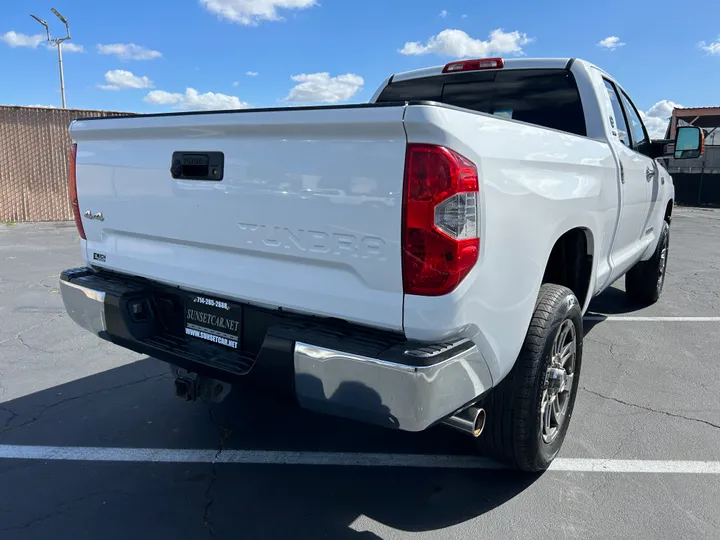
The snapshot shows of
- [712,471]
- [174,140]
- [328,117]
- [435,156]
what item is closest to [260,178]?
[328,117]

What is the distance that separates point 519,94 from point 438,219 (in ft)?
8.17

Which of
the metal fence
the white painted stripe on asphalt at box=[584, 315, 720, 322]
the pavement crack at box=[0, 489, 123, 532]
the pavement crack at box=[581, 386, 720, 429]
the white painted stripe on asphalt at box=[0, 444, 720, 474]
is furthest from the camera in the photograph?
the metal fence

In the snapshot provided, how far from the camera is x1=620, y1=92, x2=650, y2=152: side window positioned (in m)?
4.55

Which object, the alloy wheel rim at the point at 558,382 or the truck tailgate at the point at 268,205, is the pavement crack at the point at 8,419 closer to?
the truck tailgate at the point at 268,205

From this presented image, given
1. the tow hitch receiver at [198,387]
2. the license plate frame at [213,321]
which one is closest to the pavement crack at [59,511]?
the tow hitch receiver at [198,387]

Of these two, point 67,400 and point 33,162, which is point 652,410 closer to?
point 67,400

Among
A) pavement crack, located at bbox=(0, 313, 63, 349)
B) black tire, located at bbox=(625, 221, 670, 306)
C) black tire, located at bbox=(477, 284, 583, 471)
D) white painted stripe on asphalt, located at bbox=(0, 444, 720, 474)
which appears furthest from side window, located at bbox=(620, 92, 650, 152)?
pavement crack, located at bbox=(0, 313, 63, 349)

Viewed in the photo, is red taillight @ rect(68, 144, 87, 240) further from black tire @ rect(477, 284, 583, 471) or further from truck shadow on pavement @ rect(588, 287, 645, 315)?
truck shadow on pavement @ rect(588, 287, 645, 315)

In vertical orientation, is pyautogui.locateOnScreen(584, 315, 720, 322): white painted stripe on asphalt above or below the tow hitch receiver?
below

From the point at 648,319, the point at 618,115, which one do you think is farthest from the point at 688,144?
the point at 648,319

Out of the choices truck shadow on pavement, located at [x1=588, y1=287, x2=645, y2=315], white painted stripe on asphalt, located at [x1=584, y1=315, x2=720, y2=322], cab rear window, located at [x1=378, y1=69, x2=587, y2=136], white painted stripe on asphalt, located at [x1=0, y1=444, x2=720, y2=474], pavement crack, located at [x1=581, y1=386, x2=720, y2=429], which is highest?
cab rear window, located at [x1=378, y1=69, x2=587, y2=136]

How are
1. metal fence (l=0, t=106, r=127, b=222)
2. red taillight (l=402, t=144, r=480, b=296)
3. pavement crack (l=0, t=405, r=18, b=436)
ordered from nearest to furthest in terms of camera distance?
red taillight (l=402, t=144, r=480, b=296)
pavement crack (l=0, t=405, r=18, b=436)
metal fence (l=0, t=106, r=127, b=222)

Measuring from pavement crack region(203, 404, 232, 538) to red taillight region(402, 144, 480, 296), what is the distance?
4.79 ft

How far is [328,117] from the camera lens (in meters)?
2.07
